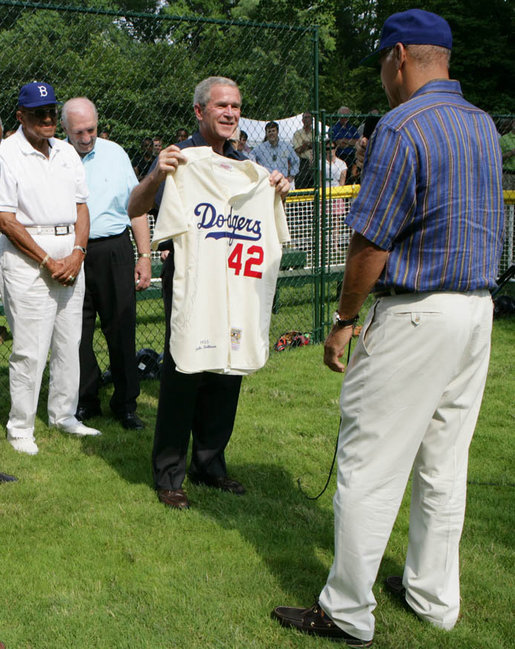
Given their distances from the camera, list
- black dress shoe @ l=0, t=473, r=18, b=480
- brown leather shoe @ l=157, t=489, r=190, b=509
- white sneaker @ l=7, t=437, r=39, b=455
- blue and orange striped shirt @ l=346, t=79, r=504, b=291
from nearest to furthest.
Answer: blue and orange striped shirt @ l=346, t=79, r=504, b=291 < brown leather shoe @ l=157, t=489, r=190, b=509 < black dress shoe @ l=0, t=473, r=18, b=480 < white sneaker @ l=7, t=437, r=39, b=455

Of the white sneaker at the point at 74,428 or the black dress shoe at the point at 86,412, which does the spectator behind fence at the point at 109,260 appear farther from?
the white sneaker at the point at 74,428

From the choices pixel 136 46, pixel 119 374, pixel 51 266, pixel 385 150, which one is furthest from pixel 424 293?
pixel 136 46

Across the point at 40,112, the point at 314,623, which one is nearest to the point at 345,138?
the point at 40,112

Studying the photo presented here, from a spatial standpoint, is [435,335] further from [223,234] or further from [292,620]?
[223,234]

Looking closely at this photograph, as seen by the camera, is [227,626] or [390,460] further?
[227,626]

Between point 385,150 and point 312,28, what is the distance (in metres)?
5.61

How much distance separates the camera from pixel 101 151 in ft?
18.4

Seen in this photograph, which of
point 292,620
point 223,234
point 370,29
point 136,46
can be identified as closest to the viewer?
point 292,620

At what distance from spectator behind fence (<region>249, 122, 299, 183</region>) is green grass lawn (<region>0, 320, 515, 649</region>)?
14.9 ft

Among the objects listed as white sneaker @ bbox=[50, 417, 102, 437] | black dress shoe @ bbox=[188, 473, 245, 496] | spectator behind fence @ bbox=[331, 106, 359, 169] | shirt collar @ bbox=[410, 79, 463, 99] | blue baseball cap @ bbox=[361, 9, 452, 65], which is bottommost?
black dress shoe @ bbox=[188, 473, 245, 496]

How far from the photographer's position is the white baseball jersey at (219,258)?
12.7 ft

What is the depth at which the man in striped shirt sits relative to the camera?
2.54 meters
